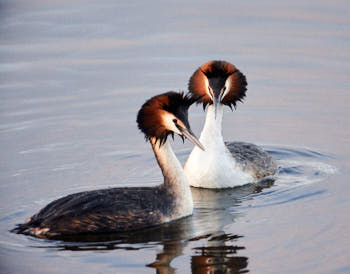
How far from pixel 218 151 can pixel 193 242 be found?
277 cm

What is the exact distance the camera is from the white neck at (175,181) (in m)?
11.0

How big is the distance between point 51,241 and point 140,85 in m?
6.82

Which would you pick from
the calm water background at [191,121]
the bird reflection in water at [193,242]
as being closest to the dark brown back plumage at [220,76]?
the calm water background at [191,121]

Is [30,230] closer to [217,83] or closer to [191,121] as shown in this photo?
[217,83]

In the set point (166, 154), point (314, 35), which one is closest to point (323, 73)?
point (314, 35)

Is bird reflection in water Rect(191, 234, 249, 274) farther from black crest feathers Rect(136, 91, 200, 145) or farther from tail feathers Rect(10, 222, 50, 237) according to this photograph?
tail feathers Rect(10, 222, 50, 237)

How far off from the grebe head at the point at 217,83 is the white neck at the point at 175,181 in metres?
1.65

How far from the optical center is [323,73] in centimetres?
1703

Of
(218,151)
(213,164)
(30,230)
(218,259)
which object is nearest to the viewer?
(218,259)

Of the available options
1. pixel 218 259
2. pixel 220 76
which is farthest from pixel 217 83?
pixel 218 259

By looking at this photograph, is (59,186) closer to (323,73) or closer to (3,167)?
(3,167)

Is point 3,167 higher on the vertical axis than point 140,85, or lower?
lower

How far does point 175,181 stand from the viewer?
11109mm

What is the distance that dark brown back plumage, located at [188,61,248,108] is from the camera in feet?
41.4
